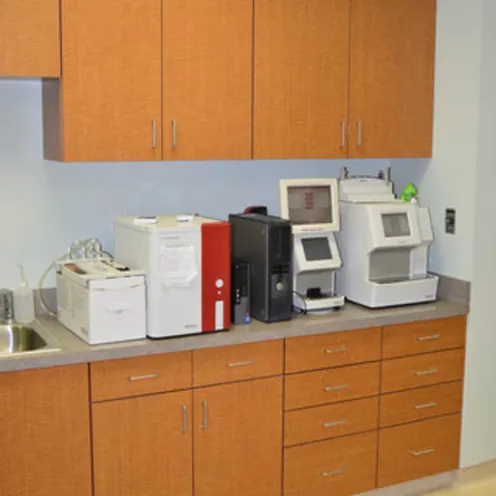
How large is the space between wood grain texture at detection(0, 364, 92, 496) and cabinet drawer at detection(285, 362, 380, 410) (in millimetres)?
849

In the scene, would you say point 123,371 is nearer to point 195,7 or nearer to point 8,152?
point 8,152

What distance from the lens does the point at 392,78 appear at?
3471 mm

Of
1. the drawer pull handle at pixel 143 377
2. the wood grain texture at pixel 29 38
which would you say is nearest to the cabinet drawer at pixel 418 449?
the drawer pull handle at pixel 143 377

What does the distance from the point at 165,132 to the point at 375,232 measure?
3.31 feet

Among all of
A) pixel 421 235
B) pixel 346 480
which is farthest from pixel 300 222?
pixel 346 480

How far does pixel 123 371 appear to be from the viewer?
2.79 metres

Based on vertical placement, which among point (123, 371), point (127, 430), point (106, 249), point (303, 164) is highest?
point (303, 164)

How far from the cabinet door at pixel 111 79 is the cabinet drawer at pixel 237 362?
2.66 ft

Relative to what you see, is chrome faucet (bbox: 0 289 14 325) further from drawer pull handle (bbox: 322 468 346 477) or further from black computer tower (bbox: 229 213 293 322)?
drawer pull handle (bbox: 322 468 346 477)

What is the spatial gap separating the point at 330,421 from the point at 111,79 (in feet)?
5.40

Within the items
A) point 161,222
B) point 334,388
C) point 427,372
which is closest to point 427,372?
point 427,372

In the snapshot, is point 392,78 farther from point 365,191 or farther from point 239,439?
point 239,439

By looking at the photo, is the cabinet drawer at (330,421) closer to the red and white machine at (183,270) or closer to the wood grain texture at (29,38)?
the red and white machine at (183,270)

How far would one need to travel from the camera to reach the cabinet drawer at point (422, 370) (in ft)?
11.0
